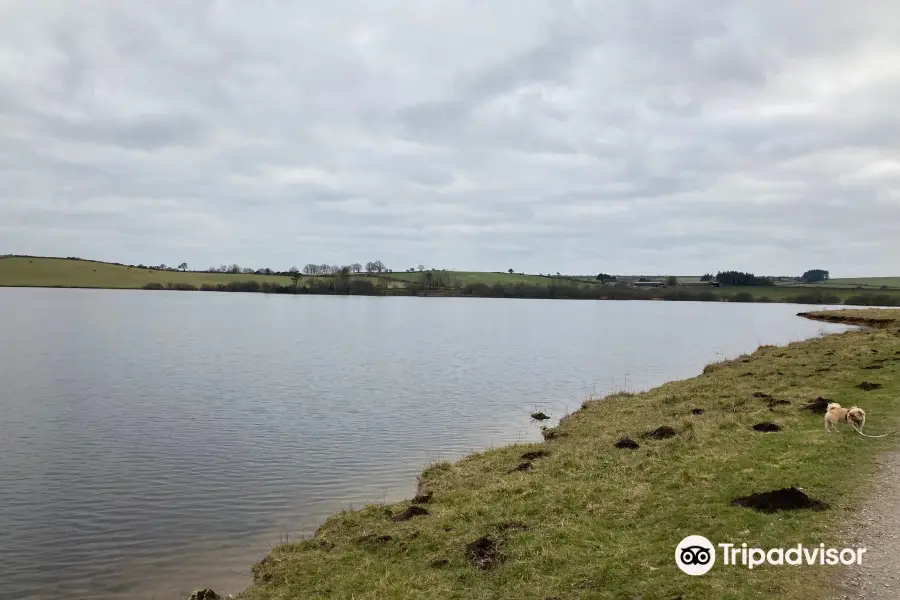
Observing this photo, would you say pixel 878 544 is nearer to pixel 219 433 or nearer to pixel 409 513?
pixel 409 513

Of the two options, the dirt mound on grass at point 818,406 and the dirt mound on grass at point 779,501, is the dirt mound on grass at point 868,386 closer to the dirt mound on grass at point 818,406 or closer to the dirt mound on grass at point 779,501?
the dirt mound on grass at point 818,406

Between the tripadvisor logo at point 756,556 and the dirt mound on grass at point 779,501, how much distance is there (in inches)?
68.7

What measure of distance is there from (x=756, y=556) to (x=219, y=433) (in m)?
23.0

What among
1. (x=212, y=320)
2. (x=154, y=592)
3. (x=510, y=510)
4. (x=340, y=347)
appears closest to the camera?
(x=154, y=592)

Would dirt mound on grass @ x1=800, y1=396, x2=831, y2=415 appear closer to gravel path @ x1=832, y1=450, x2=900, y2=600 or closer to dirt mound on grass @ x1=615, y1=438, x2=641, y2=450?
dirt mound on grass @ x1=615, y1=438, x2=641, y2=450

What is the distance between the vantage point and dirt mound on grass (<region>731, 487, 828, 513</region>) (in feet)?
38.4

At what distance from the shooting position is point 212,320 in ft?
330

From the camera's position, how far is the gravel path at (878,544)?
8539 mm

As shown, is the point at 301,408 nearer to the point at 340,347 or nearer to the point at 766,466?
the point at 766,466

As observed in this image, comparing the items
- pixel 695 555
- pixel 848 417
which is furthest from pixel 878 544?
pixel 848 417

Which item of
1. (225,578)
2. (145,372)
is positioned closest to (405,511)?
(225,578)

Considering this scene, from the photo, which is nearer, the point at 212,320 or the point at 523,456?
the point at 523,456

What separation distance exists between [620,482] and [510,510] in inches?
113

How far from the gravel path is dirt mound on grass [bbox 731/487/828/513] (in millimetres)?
815
